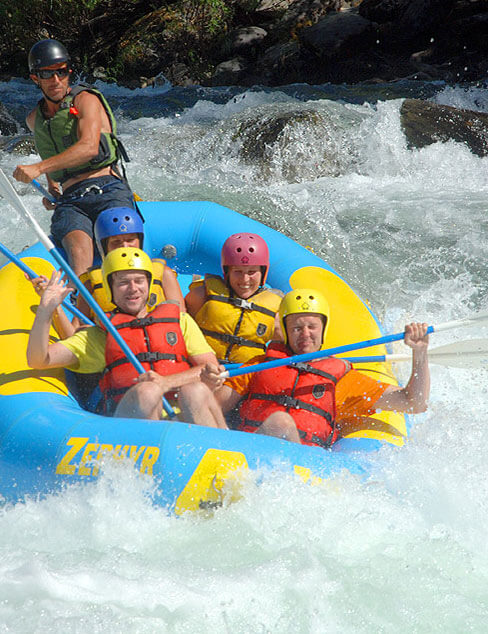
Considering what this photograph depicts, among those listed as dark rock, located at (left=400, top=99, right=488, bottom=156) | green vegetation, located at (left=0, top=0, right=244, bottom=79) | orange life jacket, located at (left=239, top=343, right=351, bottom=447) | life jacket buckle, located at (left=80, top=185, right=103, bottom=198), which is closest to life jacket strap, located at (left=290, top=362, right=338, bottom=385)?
orange life jacket, located at (left=239, top=343, right=351, bottom=447)

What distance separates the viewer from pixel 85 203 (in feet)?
13.5

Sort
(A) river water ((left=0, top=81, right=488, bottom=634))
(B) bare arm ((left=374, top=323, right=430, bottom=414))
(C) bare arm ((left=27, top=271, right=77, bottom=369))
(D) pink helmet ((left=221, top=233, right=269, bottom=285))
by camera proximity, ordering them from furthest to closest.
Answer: (D) pink helmet ((left=221, top=233, right=269, bottom=285)) → (C) bare arm ((left=27, top=271, right=77, bottom=369)) → (B) bare arm ((left=374, top=323, right=430, bottom=414)) → (A) river water ((left=0, top=81, right=488, bottom=634))

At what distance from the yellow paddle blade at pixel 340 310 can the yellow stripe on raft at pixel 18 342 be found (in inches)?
55.2

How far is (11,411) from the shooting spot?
2.96 m

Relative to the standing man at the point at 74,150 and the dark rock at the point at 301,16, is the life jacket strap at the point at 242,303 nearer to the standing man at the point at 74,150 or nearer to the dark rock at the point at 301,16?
the standing man at the point at 74,150

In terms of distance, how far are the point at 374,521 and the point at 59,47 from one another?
9.83ft

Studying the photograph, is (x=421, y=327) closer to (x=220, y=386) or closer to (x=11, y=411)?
(x=220, y=386)

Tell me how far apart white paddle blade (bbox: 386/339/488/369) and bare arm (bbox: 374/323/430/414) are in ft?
0.29

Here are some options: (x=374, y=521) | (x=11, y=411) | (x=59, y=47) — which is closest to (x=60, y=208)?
(x=59, y=47)

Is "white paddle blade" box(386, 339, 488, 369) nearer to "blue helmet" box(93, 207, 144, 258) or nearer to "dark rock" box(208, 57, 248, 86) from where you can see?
"blue helmet" box(93, 207, 144, 258)

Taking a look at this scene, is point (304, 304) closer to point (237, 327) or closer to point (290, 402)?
point (290, 402)

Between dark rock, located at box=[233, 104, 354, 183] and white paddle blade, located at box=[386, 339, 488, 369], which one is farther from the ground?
dark rock, located at box=[233, 104, 354, 183]

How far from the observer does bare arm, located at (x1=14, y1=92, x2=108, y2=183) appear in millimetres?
3883

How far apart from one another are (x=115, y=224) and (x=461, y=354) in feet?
6.11
